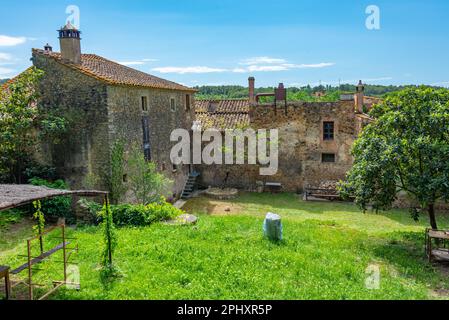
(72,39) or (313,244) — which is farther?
(72,39)

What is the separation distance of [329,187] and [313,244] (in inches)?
458

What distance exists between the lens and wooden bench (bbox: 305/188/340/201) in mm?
21609

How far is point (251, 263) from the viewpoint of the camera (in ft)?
30.2

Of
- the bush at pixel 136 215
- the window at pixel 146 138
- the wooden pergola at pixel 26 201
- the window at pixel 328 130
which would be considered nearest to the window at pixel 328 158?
the window at pixel 328 130

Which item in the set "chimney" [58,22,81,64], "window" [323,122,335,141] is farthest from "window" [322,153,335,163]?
"chimney" [58,22,81,64]

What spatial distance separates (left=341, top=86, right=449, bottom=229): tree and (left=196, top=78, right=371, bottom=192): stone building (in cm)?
970

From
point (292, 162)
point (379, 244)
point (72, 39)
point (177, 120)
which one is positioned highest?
point (72, 39)

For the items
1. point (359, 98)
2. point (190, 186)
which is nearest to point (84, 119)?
point (190, 186)

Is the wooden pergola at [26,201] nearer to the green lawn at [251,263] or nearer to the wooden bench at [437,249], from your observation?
the green lawn at [251,263]

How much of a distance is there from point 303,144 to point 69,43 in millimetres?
14792
